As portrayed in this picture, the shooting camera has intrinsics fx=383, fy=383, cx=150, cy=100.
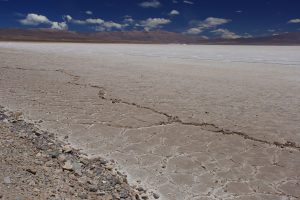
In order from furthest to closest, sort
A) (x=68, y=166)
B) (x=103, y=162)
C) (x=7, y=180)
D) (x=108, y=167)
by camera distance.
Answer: (x=103, y=162)
(x=108, y=167)
(x=68, y=166)
(x=7, y=180)

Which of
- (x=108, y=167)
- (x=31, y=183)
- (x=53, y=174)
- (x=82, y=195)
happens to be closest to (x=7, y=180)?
(x=31, y=183)

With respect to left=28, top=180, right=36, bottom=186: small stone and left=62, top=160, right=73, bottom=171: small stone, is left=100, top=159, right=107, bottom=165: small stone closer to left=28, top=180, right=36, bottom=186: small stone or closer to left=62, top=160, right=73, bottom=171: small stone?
left=62, top=160, right=73, bottom=171: small stone

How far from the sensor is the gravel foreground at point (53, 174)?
282cm

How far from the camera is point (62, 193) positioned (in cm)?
284

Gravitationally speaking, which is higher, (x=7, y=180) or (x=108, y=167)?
(x=7, y=180)

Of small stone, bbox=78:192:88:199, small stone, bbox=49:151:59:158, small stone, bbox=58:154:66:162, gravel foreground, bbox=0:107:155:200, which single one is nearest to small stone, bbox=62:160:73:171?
gravel foreground, bbox=0:107:155:200

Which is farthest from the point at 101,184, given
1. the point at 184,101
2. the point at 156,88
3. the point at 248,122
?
the point at 156,88

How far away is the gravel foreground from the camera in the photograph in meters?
2.82

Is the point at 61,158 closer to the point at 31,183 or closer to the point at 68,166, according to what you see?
the point at 68,166

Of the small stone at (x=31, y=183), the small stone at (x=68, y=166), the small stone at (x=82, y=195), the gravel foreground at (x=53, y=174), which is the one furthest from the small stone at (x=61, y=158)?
the small stone at (x=82, y=195)

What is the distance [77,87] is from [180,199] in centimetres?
541

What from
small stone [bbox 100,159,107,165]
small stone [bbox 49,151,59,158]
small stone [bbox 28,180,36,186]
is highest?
small stone [bbox 28,180,36,186]

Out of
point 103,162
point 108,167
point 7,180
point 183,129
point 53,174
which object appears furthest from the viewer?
point 183,129

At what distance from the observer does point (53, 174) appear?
320cm
